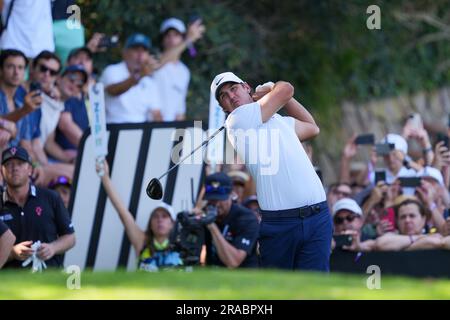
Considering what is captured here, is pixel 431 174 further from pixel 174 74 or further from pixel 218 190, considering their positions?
pixel 174 74

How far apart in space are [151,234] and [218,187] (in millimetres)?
820

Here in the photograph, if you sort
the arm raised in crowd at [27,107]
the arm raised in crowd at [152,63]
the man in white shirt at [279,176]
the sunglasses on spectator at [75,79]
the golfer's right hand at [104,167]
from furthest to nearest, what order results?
the arm raised in crowd at [152,63] → the sunglasses on spectator at [75,79] → the golfer's right hand at [104,167] → the arm raised in crowd at [27,107] → the man in white shirt at [279,176]

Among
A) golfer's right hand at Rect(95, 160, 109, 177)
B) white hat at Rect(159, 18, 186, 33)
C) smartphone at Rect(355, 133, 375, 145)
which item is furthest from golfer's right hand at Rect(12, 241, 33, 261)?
white hat at Rect(159, 18, 186, 33)

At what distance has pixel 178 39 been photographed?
1520 centimetres

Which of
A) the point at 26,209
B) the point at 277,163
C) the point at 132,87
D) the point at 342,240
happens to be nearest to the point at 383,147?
the point at 342,240

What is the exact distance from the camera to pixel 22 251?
10.6 metres

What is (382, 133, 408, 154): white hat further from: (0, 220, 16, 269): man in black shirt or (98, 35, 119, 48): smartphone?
(0, 220, 16, 269): man in black shirt

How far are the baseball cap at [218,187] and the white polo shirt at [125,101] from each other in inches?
94.9

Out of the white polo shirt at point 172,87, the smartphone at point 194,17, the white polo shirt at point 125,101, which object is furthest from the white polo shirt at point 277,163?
the smartphone at point 194,17

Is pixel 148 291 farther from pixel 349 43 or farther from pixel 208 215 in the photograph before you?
pixel 349 43

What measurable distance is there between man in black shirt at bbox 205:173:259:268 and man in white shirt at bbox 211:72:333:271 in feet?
6.79

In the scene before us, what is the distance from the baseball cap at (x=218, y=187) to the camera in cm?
1191

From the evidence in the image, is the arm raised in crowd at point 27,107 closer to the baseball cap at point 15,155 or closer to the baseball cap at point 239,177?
the baseball cap at point 15,155

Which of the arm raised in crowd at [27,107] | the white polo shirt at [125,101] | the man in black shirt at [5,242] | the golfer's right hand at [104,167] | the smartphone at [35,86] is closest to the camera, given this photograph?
the man in black shirt at [5,242]
